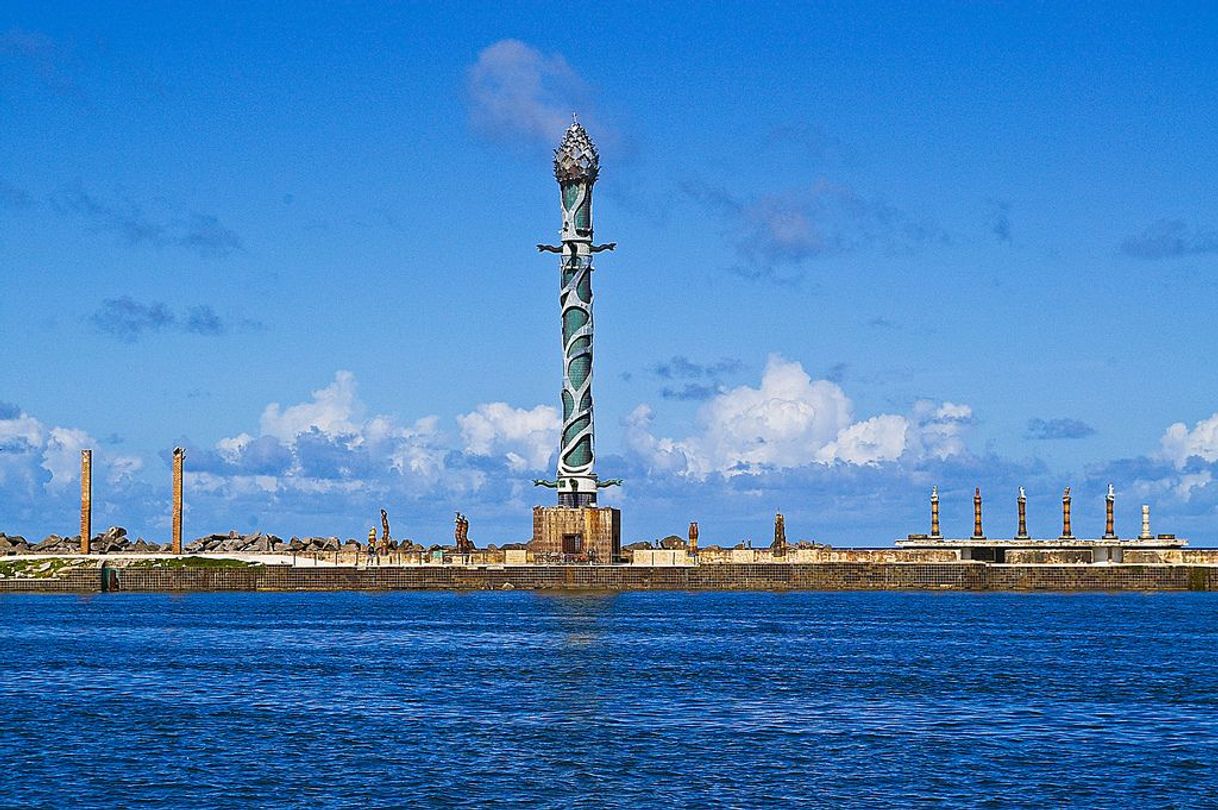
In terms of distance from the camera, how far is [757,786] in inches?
1455

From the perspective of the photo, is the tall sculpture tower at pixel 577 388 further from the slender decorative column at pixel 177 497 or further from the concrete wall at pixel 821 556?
the slender decorative column at pixel 177 497

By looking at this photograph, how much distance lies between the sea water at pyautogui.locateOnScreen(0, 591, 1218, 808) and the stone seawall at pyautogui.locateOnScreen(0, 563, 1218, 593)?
3526 centimetres

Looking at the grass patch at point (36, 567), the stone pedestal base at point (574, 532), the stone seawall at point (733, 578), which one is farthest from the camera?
the grass patch at point (36, 567)

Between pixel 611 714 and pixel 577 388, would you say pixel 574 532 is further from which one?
pixel 611 714

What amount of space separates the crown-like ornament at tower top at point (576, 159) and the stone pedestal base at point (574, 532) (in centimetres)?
2766

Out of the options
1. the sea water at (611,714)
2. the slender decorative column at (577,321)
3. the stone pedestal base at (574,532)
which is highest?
the slender decorative column at (577,321)

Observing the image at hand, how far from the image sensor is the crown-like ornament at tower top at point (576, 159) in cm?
13750

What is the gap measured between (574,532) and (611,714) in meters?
85.9

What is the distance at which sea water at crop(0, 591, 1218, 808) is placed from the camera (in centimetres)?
3694

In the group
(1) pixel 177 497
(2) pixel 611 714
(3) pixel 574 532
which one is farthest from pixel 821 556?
(2) pixel 611 714

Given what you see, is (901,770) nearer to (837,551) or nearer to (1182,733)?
(1182,733)

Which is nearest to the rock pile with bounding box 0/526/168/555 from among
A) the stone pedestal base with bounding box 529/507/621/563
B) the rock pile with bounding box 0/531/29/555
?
the rock pile with bounding box 0/531/29/555

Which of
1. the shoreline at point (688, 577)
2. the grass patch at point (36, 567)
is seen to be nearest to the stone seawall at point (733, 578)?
the shoreline at point (688, 577)

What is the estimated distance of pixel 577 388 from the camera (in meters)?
137
